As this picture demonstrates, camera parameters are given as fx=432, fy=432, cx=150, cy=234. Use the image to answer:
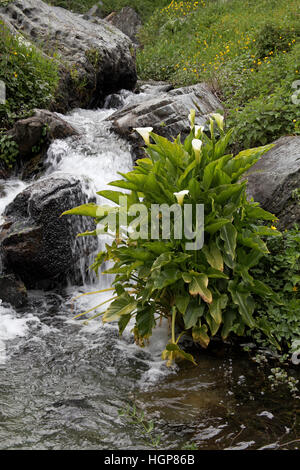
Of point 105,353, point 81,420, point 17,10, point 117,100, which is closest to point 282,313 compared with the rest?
point 105,353

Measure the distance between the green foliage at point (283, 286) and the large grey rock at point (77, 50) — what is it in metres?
6.85

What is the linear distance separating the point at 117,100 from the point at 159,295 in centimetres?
843

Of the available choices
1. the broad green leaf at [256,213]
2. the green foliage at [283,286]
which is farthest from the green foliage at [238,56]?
the broad green leaf at [256,213]

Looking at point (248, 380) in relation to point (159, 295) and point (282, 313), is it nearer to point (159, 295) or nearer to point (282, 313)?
point (282, 313)

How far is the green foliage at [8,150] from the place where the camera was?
24.2 feet

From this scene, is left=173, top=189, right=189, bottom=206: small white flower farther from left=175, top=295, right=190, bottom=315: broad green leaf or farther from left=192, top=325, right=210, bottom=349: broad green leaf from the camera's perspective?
left=192, top=325, right=210, bottom=349: broad green leaf

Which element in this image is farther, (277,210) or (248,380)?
(277,210)

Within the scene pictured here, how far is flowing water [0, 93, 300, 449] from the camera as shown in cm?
285

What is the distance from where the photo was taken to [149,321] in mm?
3852

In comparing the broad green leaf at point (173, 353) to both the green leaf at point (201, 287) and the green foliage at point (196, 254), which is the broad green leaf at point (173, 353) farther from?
the green leaf at point (201, 287)

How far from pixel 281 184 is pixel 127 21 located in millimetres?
17538

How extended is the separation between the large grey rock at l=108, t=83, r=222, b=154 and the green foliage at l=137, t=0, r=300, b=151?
1.43ft

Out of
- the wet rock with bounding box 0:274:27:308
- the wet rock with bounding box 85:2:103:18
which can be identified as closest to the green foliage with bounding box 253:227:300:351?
the wet rock with bounding box 0:274:27:308

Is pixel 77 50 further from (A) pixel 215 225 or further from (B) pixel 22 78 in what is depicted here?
(A) pixel 215 225
